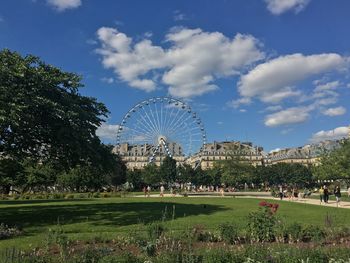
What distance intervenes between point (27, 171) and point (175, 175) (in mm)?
78956

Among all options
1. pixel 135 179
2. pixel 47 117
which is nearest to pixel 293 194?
pixel 47 117

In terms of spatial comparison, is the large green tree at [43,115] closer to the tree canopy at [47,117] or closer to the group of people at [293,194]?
the tree canopy at [47,117]

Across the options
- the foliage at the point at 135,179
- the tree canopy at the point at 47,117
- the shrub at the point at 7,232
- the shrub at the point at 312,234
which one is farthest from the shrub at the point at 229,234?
the foliage at the point at 135,179

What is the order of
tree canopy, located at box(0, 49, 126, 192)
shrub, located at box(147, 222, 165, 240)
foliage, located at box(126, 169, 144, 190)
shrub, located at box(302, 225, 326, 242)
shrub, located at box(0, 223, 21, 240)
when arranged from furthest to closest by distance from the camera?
foliage, located at box(126, 169, 144, 190)
tree canopy, located at box(0, 49, 126, 192)
shrub, located at box(0, 223, 21, 240)
shrub, located at box(302, 225, 326, 242)
shrub, located at box(147, 222, 165, 240)

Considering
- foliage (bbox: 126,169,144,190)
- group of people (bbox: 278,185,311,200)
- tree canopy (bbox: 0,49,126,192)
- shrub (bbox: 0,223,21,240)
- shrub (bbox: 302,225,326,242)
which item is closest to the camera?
shrub (bbox: 302,225,326,242)

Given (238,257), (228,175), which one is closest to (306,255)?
(238,257)

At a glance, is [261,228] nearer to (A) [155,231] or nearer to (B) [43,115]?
(A) [155,231]

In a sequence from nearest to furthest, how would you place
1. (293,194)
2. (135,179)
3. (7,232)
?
(7,232)
(293,194)
(135,179)

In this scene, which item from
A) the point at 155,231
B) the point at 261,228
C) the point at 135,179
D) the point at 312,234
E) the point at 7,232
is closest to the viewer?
the point at 155,231

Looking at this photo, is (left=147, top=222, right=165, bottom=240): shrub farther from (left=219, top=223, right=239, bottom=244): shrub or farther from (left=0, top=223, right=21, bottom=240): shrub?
(left=0, top=223, right=21, bottom=240): shrub

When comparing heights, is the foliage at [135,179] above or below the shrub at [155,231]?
above

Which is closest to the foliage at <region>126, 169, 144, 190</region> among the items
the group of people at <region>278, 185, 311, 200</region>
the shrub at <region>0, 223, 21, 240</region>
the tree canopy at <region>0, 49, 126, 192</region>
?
the group of people at <region>278, 185, 311, 200</region>

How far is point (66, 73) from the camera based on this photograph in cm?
3281

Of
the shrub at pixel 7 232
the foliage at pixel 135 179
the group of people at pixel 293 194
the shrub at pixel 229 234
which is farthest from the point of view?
the foliage at pixel 135 179
